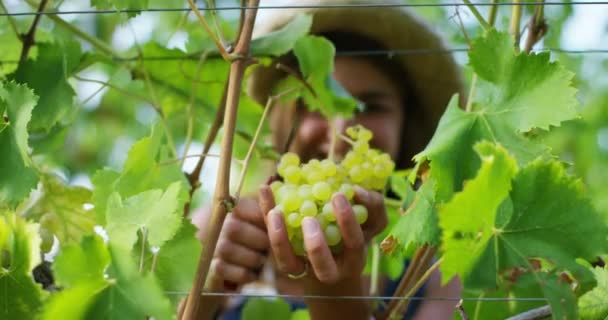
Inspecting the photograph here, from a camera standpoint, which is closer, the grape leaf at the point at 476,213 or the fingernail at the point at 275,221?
the grape leaf at the point at 476,213

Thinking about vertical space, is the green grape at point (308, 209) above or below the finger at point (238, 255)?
above

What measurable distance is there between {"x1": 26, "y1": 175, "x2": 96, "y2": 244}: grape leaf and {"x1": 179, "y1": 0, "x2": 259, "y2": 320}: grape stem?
0.81 feet

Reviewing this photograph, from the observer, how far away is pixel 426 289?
60.6 inches

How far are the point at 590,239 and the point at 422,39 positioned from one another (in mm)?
872

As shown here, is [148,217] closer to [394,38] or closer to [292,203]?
[292,203]

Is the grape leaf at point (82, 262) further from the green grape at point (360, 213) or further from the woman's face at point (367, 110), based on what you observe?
the woman's face at point (367, 110)

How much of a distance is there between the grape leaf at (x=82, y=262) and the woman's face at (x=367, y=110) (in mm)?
→ 716

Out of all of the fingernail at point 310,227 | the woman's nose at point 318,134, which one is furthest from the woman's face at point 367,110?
the fingernail at point 310,227

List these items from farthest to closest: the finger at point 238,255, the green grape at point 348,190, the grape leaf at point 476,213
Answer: the finger at point 238,255 → the green grape at point 348,190 → the grape leaf at point 476,213

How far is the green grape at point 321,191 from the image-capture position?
2.18ft

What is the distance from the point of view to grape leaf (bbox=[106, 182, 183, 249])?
549 millimetres

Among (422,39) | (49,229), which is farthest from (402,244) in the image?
(422,39)

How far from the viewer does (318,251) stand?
61 centimetres

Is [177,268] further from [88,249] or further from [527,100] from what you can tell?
[527,100]
